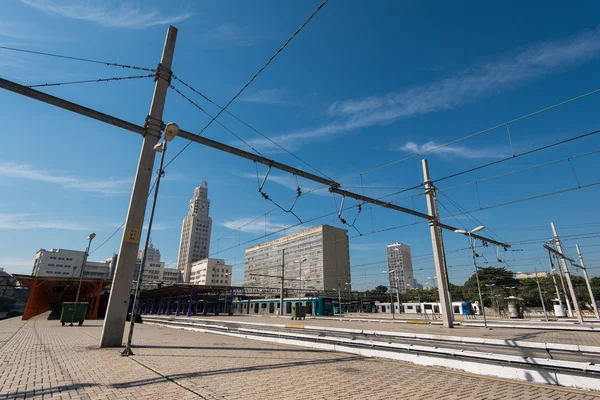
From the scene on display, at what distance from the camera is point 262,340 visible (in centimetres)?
1429

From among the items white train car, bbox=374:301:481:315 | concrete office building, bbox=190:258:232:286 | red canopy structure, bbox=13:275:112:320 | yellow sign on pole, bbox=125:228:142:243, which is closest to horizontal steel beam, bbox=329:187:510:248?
yellow sign on pole, bbox=125:228:142:243

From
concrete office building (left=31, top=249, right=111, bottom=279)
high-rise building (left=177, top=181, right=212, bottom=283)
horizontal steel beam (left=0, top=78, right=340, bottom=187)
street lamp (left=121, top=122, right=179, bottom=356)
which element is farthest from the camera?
high-rise building (left=177, top=181, right=212, bottom=283)

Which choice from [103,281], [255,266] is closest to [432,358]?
[103,281]

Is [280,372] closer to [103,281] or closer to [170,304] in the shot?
[103,281]

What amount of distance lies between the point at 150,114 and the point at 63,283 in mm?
32044

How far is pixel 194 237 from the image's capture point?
16675cm

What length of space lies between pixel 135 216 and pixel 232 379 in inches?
300

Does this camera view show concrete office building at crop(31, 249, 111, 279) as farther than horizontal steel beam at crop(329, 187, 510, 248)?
Yes

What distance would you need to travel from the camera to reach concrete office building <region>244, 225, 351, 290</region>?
382 feet

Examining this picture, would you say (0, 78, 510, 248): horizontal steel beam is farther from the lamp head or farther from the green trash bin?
the green trash bin

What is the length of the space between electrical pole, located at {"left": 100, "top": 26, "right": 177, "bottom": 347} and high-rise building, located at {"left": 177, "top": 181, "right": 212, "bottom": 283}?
512ft

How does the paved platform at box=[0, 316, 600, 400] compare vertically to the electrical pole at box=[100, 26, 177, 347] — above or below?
below

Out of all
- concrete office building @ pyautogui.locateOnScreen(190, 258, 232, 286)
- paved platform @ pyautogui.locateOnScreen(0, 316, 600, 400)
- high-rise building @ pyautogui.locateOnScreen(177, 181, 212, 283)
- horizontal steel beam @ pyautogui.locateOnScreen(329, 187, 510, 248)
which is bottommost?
paved platform @ pyautogui.locateOnScreen(0, 316, 600, 400)

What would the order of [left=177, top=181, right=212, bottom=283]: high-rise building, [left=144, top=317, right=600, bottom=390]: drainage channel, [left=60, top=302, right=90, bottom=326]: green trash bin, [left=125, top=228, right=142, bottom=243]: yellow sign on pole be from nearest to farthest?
[left=144, top=317, right=600, bottom=390]: drainage channel → [left=125, top=228, right=142, bottom=243]: yellow sign on pole → [left=60, top=302, right=90, bottom=326]: green trash bin → [left=177, top=181, right=212, bottom=283]: high-rise building
